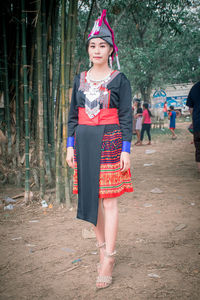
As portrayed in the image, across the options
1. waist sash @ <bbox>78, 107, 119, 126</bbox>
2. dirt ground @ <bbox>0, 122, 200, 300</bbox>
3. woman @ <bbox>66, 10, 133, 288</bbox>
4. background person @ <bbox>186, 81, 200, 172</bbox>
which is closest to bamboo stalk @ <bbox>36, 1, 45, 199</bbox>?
dirt ground @ <bbox>0, 122, 200, 300</bbox>

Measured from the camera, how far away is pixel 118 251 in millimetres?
2588

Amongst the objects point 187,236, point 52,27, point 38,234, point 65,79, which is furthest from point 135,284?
point 52,27

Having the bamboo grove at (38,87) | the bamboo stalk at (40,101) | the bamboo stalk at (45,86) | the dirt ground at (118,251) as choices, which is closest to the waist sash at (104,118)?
the dirt ground at (118,251)

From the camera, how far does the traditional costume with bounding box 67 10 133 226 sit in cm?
201

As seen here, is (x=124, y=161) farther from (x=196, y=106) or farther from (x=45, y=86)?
(x=196, y=106)

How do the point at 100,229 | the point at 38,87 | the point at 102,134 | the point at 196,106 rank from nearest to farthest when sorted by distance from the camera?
1. the point at 102,134
2. the point at 100,229
3. the point at 38,87
4. the point at 196,106

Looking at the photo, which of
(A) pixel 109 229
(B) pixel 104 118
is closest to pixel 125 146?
(B) pixel 104 118

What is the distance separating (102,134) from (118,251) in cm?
119

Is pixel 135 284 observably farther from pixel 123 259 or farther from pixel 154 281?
pixel 123 259

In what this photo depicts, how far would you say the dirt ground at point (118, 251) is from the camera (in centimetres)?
199

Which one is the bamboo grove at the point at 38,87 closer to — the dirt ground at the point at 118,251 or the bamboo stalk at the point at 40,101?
the bamboo stalk at the point at 40,101

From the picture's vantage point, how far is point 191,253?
→ 2.46m

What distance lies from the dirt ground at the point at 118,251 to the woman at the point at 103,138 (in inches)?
9.8

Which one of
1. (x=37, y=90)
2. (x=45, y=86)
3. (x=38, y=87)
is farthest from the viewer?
(x=37, y=90)
